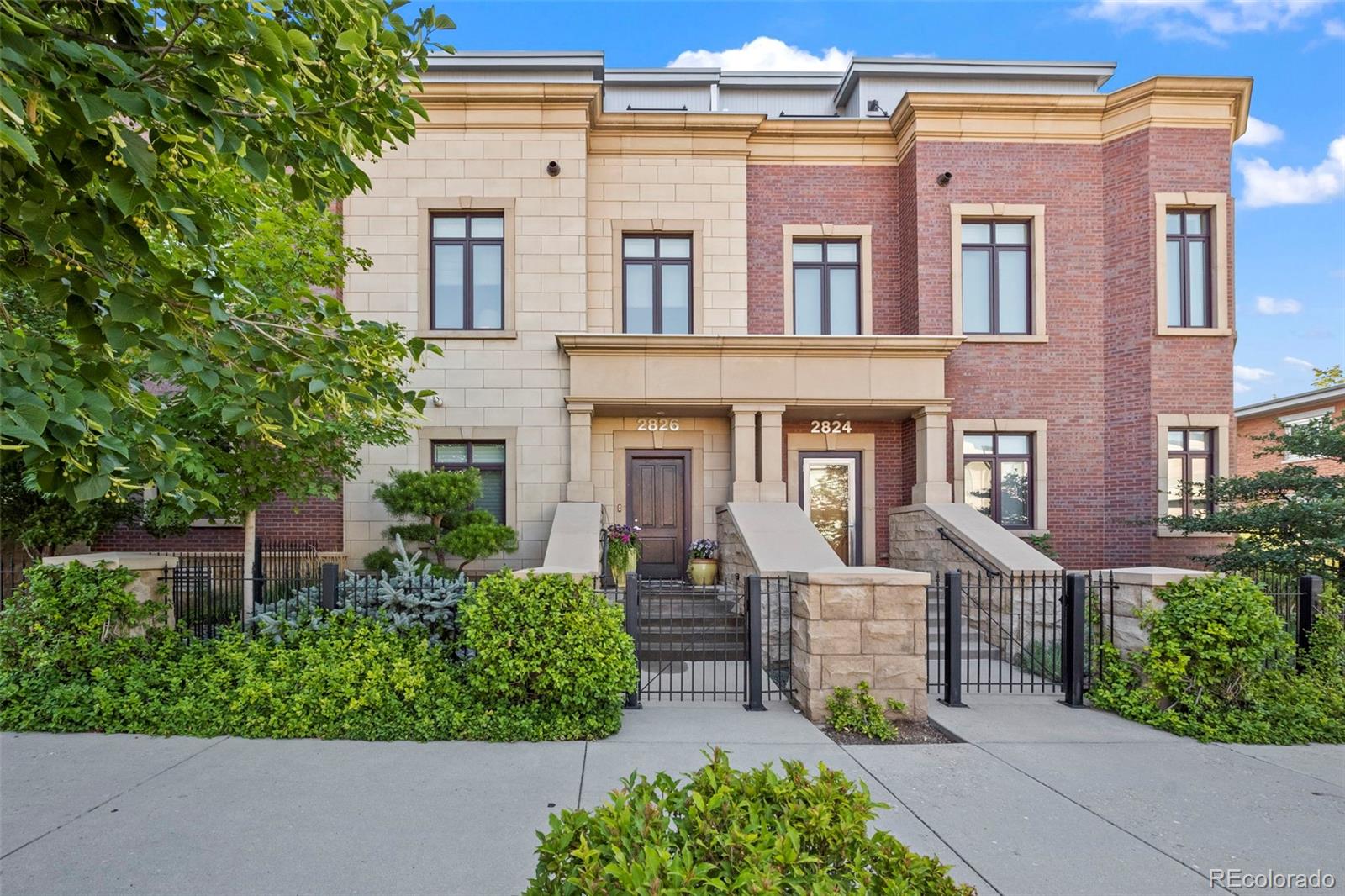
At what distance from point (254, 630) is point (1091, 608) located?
29.4 feet

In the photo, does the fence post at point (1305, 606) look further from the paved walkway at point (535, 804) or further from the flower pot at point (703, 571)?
the flower pot at point (703, 571)

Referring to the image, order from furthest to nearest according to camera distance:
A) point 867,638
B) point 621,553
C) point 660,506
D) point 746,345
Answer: point 660,506, point 746,345, point 621,553, point 867,638

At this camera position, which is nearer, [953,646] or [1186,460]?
[953,646]

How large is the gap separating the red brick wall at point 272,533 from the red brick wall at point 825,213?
29.2 ft

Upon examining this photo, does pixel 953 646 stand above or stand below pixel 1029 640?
above

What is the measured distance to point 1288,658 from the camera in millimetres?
6531

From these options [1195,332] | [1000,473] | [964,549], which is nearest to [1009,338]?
[1000,473]

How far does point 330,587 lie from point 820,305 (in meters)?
9.92

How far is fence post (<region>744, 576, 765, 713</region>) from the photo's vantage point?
262 inches

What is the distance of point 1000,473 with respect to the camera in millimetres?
12414

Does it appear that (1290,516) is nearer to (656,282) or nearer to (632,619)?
(632,619)

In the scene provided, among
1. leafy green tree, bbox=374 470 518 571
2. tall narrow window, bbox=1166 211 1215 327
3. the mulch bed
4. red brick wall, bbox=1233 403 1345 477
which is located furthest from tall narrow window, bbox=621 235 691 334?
red brick wall, bbox=1233 403 1345 477

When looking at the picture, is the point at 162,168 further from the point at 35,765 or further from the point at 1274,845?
the point at 1274,845

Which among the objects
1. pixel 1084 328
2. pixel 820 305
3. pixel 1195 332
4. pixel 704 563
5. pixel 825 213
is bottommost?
pixel 704 563
